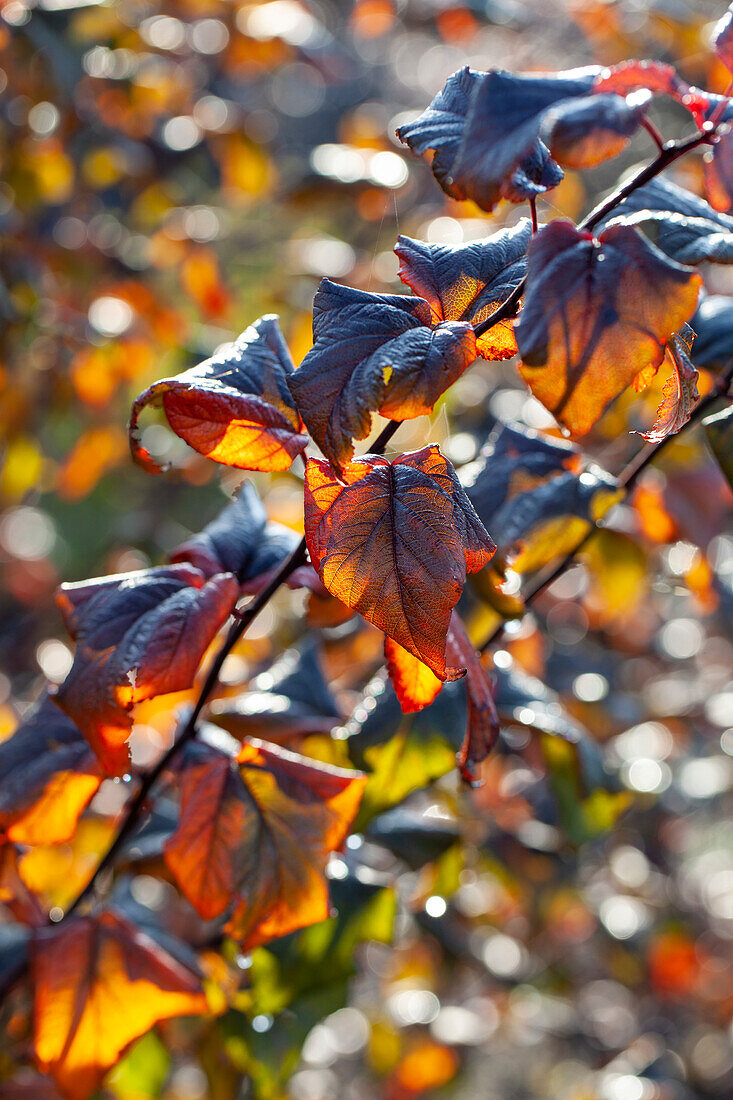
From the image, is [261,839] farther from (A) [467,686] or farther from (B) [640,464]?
(B) [640,464]

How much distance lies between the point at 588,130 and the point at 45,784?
0.61 m

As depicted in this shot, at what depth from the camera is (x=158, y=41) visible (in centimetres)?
211

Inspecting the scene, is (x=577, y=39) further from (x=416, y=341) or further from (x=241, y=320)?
(x=416, y=341)

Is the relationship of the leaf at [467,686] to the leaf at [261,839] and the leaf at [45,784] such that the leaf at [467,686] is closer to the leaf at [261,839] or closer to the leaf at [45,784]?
the leaf at [261,839]

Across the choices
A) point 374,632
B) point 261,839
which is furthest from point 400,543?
point 374,632

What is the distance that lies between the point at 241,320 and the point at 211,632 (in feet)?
6.03

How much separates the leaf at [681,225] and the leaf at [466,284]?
0.23ft

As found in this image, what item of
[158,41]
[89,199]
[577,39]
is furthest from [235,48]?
[577,39]

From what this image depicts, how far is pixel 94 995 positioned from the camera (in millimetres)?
783

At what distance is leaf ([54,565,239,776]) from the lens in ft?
1.98

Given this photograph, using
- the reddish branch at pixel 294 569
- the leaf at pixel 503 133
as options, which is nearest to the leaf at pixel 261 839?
the reddish branch at pixel 294 569

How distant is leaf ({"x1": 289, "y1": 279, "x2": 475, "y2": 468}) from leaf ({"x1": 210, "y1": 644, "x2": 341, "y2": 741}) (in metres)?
0.42

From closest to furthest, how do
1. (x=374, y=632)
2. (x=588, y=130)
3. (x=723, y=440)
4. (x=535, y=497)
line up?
(x=588, y=130)
(x=723, y=440)
(x=535, y=497)
(x=374, y=632)

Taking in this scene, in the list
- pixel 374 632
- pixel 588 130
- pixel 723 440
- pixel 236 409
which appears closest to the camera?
pixel 588 130
